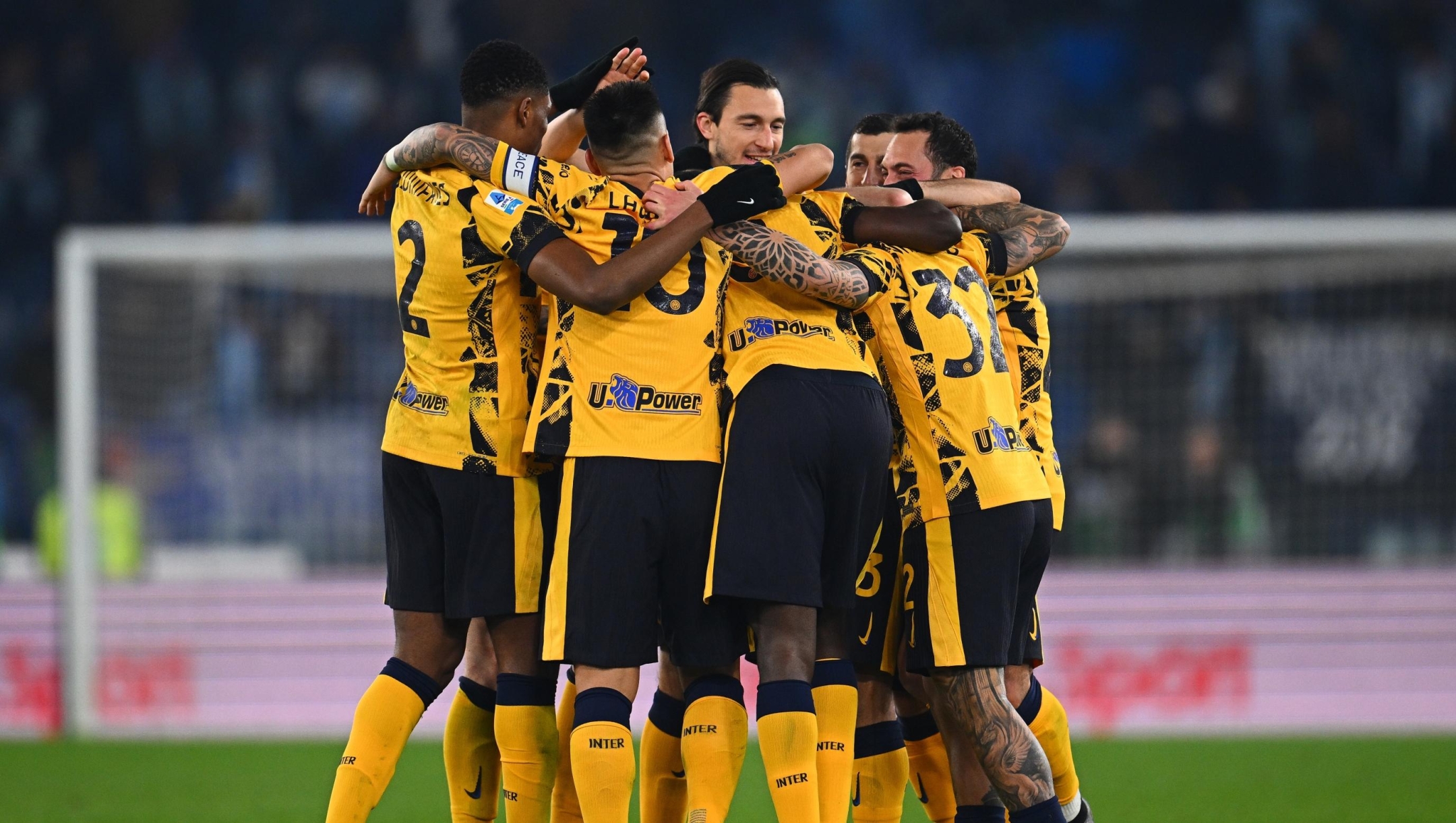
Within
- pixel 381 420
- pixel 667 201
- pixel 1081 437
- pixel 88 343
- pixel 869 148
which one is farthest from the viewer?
pixel 1081 437

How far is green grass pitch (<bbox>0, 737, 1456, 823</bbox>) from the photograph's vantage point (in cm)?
645

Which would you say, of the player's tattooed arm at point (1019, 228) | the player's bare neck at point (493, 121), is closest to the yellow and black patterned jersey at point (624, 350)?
the player's bare neck at point (493, 121)

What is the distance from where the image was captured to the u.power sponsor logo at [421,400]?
422cm

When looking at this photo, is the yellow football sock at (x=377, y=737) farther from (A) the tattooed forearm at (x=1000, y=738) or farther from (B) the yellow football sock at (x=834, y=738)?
(A) the tattooed forearm at (x=1000, y=738)

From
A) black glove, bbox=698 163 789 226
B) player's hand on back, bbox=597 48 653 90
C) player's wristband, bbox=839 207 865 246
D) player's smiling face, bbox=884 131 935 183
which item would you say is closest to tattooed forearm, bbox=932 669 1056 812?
player's wristband, bbox=839 207 865 246

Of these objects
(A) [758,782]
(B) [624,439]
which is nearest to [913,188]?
(B) [624,439]

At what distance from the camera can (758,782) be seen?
8.09 m

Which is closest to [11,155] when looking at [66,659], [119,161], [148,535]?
[119,161]

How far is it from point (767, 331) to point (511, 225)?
72 centimetres

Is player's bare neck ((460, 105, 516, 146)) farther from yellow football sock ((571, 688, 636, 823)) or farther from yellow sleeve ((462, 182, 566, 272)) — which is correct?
yellow football sock ((571, 688, 636, 823))

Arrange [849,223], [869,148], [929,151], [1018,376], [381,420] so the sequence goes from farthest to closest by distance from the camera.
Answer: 1. [381,420]
2. [869,148]
3. [929,151]
4. [1018,376]
5. [849,223]

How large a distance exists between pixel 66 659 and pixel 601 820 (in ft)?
22.6

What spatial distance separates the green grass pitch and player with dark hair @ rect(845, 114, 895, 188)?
2.72 metres

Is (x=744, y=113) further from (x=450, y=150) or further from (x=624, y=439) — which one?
(x=624, y=439)
